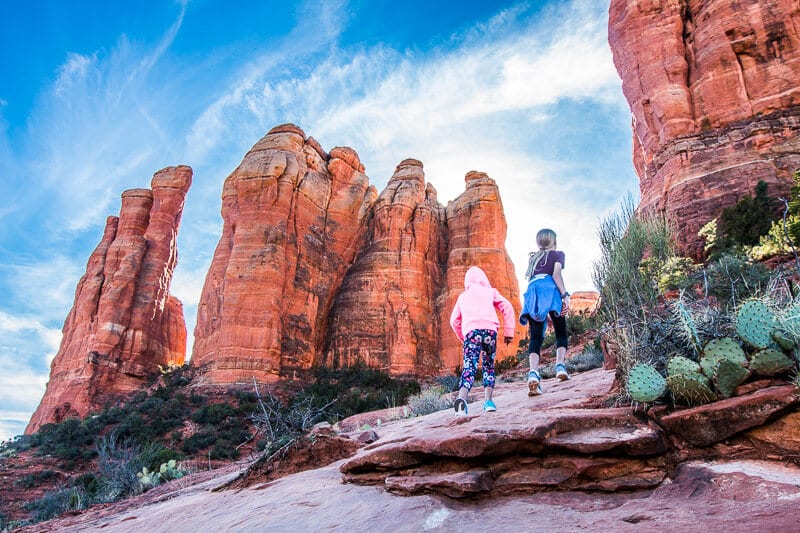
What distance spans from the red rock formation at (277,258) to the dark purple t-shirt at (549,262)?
2317 centimetres

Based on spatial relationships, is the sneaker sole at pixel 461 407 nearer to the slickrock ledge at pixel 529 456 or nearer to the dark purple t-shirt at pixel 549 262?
the slickrock ledge at pixel 529 456

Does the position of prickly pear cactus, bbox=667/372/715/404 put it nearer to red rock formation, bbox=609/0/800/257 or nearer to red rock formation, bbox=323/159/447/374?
red rock formation, bbox=609/0/800/257

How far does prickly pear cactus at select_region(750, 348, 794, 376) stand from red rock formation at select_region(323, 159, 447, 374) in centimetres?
2791

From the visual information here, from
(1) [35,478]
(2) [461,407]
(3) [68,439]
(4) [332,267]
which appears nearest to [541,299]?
(2) [461,407]

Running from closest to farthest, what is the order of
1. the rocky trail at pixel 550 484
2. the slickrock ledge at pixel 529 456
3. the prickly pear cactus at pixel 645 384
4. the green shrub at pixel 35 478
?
the rocky trail at pixel 550 484, the slickrock ledge at pixel 529 456, the prickly pear cactus at pixel 645 384, the green shrub at pixel 35 478

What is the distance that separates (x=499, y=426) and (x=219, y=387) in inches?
1026

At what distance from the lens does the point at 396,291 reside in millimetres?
33938

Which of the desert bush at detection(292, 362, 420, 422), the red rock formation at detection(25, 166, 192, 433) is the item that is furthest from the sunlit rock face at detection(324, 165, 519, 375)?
the red rock formation at detection(25, 166, 192, 433)

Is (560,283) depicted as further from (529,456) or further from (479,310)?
(529,456)

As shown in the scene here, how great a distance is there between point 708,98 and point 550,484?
2492cm

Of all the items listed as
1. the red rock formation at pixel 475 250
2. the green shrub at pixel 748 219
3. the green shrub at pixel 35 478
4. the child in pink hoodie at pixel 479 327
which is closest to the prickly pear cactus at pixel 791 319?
the child in pink hoodie at pixel 479 327

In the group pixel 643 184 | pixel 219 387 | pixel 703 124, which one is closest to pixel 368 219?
pixel 219 387

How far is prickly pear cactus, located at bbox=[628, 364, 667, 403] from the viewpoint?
3791 mm

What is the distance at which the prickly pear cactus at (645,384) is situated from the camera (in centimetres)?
379
